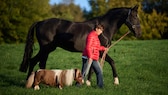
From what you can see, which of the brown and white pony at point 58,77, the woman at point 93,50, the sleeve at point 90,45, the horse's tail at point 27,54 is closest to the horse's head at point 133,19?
the woman at point 93,50

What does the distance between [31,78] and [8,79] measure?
2749 millimetres

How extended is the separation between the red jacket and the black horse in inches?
42.0

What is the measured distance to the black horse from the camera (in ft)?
36.2

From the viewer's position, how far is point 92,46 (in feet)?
31.9

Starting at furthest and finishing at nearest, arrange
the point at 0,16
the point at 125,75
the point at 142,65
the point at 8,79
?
the point at 0,16 → the point at 142,65 → the point at 125,75 → the point at 8,79

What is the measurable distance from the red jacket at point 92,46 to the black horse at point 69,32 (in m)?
1.07

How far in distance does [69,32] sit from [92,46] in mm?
1767

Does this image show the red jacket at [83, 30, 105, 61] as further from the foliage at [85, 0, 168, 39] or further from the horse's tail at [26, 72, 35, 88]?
the foliage at [85, 0, 168, 39]

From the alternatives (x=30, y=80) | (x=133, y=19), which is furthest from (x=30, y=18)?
(x=30, y=80)

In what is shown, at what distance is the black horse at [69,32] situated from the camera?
11047mm

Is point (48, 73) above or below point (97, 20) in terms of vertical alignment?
below

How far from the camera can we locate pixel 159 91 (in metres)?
9.84

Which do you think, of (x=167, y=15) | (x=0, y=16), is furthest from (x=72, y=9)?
(x=0, y=16)

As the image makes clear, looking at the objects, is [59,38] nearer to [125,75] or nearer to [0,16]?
[125,75]
